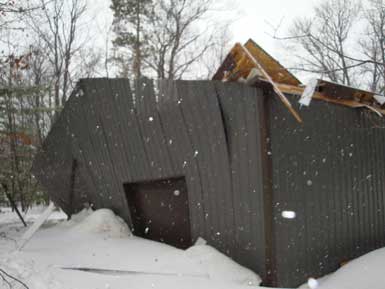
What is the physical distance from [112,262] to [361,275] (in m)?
A: 4.44

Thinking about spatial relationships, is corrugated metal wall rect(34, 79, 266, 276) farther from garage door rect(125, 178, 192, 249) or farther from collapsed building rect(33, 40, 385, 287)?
garage door rect(125, 178, 192, 249)

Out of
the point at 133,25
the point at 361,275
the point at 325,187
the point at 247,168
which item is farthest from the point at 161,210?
the point at 133,25

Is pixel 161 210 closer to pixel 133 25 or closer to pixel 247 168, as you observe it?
pixel 247 168

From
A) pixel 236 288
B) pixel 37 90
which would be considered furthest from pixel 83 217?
pixel 236 288

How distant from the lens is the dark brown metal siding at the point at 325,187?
A: 6.40 metres

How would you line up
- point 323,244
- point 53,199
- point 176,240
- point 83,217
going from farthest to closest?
point 53,199 → point 83,217 → point 176,240 → point 323,244

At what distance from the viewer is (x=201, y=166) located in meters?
7.21

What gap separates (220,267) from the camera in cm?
632

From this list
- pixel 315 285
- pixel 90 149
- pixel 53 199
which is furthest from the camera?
pixel 53 199

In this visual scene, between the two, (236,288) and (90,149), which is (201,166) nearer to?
(236,288)

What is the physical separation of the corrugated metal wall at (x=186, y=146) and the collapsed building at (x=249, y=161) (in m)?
0.02

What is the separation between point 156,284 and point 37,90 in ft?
21.3

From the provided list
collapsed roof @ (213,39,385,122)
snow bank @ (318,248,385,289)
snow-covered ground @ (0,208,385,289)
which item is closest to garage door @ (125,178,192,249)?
snow-covered ground @ (0,208,385,289)

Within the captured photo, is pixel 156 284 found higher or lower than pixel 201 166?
lower
